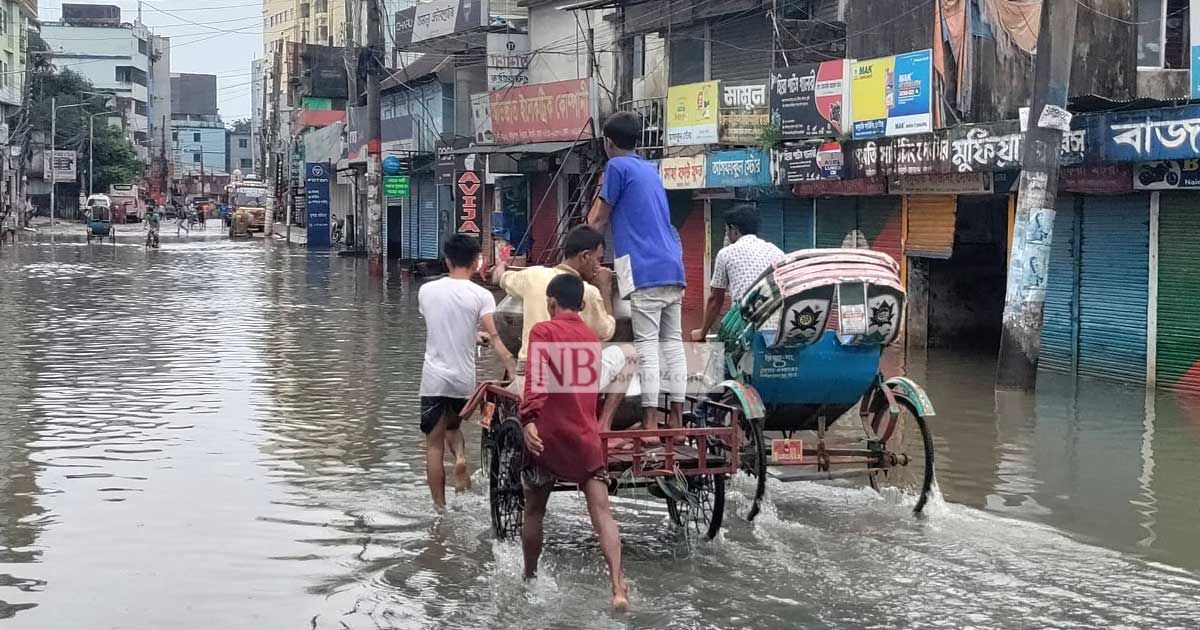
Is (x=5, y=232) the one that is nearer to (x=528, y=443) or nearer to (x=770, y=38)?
(x=770, y=38)

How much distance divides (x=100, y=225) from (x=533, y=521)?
Answer: 181ft

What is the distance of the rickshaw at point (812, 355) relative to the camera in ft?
25.3

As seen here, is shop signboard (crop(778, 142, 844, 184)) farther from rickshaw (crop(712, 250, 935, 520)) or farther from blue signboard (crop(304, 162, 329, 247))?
blue signboard (crop(304, 162, 329, 247))

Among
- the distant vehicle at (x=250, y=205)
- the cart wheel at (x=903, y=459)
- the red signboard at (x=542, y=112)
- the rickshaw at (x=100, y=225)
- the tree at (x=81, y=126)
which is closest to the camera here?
the cart wheel at (x=903, y=459)

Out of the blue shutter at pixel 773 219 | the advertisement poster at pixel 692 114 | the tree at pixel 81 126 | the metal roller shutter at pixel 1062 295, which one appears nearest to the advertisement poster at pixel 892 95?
the metal roller shutter at pixel 1062 295

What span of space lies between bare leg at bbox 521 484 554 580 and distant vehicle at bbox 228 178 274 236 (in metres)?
67.0

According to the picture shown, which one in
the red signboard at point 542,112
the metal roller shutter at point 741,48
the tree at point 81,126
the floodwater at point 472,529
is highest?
the tree at point 81,126

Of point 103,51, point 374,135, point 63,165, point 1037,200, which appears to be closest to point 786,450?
point 1037,200

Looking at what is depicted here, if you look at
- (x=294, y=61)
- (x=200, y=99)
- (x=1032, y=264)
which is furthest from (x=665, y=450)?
(x=200, y=99)

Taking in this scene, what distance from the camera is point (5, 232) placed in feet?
193

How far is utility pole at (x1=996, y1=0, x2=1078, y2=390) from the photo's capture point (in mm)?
13484

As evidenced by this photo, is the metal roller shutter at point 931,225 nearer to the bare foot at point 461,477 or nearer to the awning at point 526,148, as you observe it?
the bare foot at point 461,477

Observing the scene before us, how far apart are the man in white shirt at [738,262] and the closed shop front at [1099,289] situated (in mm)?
7466

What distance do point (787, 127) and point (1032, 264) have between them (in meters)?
7.25
